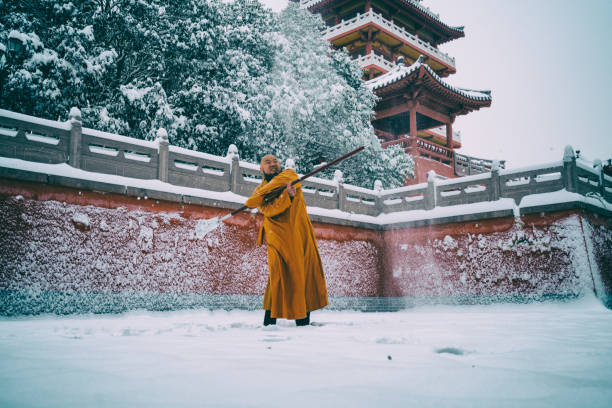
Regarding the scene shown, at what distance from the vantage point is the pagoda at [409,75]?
15648 millimetres

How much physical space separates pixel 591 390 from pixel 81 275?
6613mm

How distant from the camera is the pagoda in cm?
1565

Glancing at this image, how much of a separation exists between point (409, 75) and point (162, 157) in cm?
951

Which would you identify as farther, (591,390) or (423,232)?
(423,232)

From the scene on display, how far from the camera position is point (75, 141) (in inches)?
278

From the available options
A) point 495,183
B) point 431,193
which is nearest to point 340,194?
point 431,193

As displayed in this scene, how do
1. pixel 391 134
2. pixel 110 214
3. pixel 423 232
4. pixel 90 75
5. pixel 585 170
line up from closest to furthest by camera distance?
pixel 110 214, pixel 90 75, pixel 585 170, pixel 423 232, pixel 391 134

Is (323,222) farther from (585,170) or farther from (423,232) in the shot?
(585,170)

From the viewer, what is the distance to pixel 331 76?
12070 millimetres

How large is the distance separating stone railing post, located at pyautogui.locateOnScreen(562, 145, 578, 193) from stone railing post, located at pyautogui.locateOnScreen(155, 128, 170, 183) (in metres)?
7.37

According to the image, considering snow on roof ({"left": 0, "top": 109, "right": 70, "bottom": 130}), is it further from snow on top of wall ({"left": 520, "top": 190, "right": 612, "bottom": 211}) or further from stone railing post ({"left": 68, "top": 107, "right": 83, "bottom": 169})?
snow on top of wall ({"left": 520, "top": 190, "right": 612, "bottom": 211})

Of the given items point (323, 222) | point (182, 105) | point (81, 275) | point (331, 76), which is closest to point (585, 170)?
point (323, 222)

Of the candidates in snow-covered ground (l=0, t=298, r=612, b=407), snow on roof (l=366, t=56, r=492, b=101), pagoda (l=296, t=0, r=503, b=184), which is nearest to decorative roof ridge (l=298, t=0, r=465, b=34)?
pagoda (l=296, t=0, r=503, b=184)

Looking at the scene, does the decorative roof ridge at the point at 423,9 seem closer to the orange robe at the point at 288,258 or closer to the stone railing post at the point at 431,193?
the stone railing post at the point at 431,193
